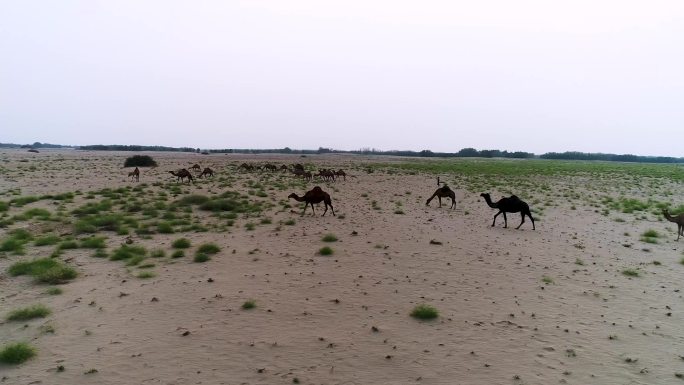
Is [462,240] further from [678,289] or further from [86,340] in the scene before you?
[86,340]

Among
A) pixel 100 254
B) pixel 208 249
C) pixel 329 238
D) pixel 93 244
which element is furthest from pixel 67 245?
pixel 329 238

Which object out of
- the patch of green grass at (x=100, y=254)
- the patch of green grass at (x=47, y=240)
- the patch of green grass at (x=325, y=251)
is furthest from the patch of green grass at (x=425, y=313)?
the patch of green grass at (x=47, y=240)

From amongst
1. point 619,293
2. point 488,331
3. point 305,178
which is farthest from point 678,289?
point 305,178

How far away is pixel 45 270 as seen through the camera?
11.0 metres

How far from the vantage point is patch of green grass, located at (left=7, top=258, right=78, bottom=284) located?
34.9 ft

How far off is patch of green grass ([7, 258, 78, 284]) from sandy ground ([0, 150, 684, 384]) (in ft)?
1.31

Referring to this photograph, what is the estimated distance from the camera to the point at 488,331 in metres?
8.21

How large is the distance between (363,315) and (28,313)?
258 inches

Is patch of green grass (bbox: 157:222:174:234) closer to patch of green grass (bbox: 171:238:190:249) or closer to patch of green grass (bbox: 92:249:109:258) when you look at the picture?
patch of green grass (bbox: 171:238:190:249)

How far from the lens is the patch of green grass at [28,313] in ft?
27.6

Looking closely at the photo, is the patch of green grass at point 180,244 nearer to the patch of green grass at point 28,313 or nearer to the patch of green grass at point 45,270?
the patch of green grass at point 45,270

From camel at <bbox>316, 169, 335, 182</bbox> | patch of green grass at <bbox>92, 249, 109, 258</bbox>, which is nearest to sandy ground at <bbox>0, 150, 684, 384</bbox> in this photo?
patch of green grass at <bbox>92, 249, 109, 258</bbox>

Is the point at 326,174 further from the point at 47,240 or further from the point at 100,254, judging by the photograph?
the point at 100,254

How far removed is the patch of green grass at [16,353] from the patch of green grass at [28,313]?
1497mm
